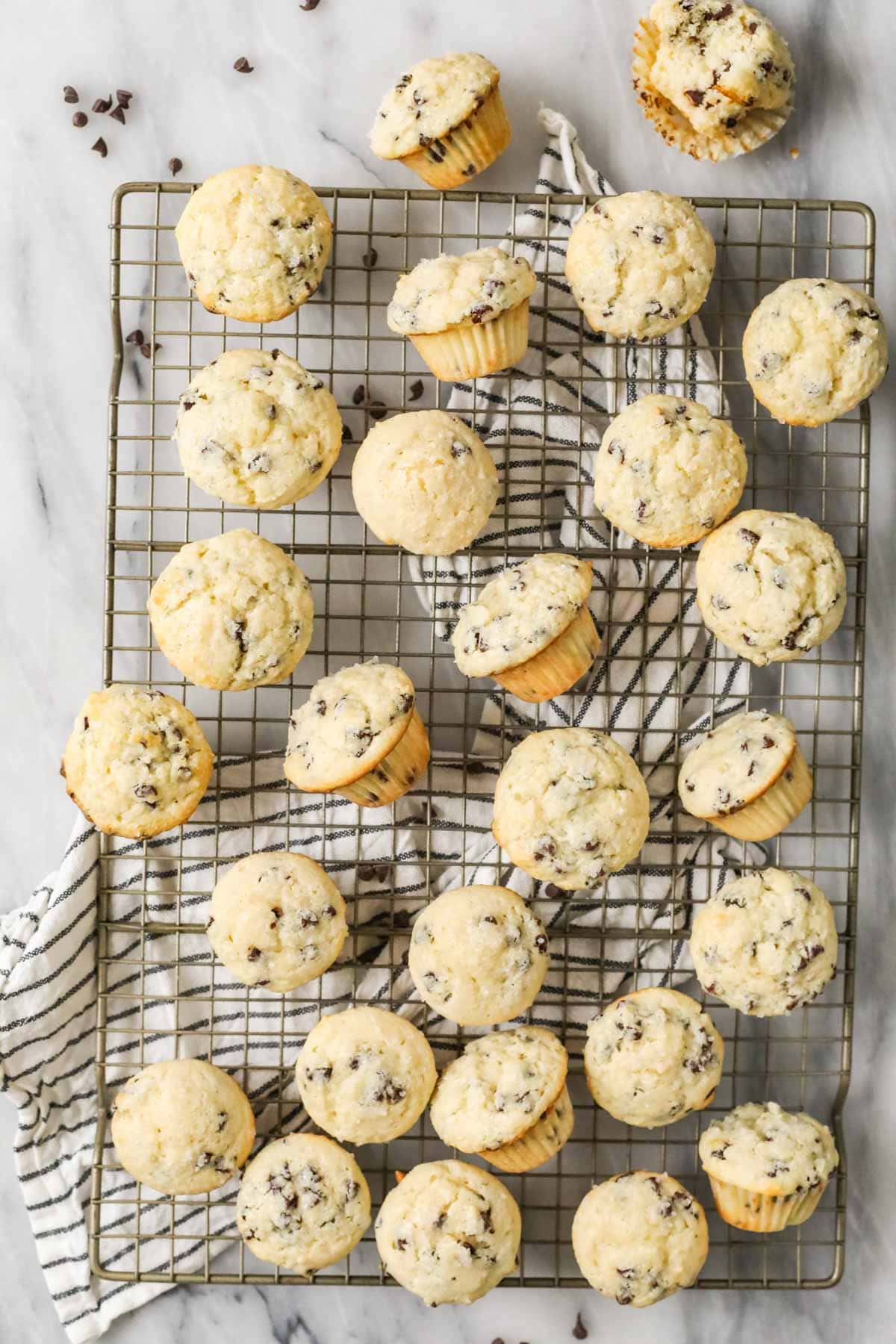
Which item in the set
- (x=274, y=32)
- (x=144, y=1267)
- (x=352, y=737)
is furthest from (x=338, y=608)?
(x=144, y=1267)

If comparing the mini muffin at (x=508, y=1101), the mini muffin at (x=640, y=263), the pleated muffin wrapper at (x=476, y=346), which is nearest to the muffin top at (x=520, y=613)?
the pleated muffin wrapper at (x=476, y=346)

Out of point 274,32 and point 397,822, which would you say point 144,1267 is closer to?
point 397,822

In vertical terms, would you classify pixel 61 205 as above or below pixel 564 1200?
above

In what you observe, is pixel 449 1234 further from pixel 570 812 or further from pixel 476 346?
pixel 476 346

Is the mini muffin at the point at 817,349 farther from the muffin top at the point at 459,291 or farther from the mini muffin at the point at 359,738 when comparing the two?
the mini muffin at the point at 359,738

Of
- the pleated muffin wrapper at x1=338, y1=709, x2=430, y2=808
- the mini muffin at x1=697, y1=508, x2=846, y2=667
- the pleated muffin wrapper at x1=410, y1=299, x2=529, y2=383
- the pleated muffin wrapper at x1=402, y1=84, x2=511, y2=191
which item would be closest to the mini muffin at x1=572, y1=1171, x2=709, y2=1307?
the pleated muffin wrapper at x1=338, y1=709, x2=430, y2=808

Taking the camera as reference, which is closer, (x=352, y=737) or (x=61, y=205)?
(x=352, y=737)

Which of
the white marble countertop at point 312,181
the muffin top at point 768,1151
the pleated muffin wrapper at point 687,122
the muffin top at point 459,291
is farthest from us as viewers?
the white marble countertop at point 312,181
